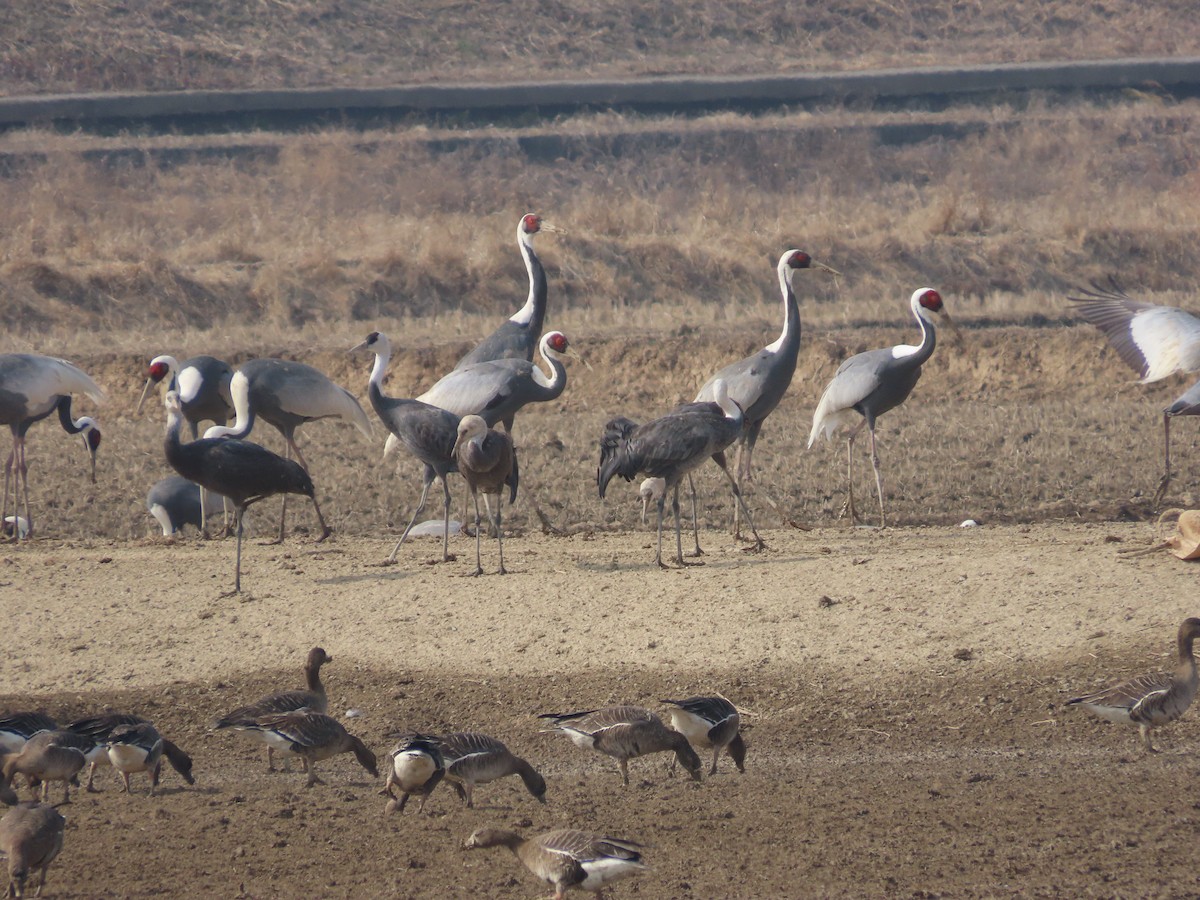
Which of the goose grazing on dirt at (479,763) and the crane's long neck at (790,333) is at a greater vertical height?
the crane's long neck at (790,333)

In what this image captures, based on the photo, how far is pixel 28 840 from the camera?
6.27 metres

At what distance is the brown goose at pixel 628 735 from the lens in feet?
25.1

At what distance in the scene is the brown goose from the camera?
764 cm

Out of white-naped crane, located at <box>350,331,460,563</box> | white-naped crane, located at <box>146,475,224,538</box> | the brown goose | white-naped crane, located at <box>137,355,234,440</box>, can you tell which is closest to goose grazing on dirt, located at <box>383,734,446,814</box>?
the brown goose

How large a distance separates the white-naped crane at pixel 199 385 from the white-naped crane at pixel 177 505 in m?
0.69

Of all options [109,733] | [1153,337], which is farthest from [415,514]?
[1153,337]

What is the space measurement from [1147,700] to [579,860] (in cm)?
326

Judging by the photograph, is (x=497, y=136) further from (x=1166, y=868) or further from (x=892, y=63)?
(x=1166, y=868)

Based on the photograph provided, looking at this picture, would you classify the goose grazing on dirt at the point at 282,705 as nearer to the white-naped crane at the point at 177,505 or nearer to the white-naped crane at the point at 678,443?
the white-naped crane at the point at 678,443

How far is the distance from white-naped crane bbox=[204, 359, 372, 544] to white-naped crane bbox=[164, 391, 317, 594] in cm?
198

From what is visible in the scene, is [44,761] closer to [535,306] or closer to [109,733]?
[109,733]

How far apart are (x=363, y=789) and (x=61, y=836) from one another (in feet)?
5.85

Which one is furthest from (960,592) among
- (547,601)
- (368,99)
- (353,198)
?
(368,99)

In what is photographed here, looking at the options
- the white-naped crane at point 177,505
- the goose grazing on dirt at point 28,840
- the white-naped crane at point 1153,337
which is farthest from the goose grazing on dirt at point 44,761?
the white-naped crane at point 1153,337
